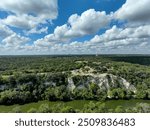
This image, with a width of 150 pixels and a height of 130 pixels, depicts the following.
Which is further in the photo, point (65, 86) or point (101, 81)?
point (101, 81)

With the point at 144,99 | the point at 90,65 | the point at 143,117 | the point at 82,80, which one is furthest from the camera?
the point at 90,65

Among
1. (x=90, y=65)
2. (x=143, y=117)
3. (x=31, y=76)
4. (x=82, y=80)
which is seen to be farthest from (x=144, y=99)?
(x=143, y=117)

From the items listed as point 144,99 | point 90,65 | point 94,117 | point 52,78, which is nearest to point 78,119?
point 94,117

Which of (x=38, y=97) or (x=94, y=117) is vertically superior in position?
(x=94, y=117)

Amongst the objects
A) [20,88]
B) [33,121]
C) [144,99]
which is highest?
[33,121]

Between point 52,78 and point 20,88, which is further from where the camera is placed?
point 52,78

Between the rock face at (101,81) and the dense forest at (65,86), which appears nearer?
the dense forest at (65,86)

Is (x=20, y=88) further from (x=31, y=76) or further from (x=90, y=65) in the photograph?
(x=90, y=65)

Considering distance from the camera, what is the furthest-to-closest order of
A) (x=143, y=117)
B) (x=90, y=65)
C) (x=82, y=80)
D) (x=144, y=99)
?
1. (x=90, y=65)
2. (x=82, y=80)
3. (x=144, y=99)
4. (x=143, y=117)

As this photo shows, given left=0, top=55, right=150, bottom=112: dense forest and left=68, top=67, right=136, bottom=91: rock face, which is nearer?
left=0, top=55, right=150, bottom=112: dense forest
